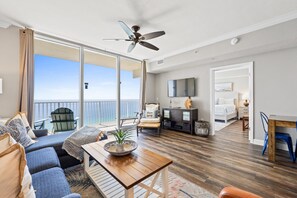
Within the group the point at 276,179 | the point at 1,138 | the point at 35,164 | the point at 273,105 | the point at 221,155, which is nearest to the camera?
the point at 1,138

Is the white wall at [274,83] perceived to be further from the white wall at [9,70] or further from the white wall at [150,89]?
the white wall at [9,70]

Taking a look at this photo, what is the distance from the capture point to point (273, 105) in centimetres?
311

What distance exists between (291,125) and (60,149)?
153 inches

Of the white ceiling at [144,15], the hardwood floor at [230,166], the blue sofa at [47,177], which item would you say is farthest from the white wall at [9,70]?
the hardwood floor at [230,166]

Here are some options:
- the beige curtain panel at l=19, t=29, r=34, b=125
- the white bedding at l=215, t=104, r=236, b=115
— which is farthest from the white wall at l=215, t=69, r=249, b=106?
the beige curtain panel at l=19, t=29, r=34, b=125

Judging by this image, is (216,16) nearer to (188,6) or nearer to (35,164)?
(188,6)

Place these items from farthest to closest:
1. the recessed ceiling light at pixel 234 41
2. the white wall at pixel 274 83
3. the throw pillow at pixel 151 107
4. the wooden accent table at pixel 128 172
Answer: the throw pillow at pixel 151 107, the recessed ceiling light at pixel 234 41, the white wall at pixel 274 83, the wooden accent table at pixel 128 172

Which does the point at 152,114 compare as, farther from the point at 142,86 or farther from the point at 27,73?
the point at 27,73

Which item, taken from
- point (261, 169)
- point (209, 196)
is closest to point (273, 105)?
point (261, 169)

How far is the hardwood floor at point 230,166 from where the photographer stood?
179 cm

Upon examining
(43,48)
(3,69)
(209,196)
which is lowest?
(209,196)

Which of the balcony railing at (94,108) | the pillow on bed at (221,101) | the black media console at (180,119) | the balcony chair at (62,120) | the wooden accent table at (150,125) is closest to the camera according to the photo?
the balcony chair at (62,120)

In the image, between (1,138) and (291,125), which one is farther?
(291,125)

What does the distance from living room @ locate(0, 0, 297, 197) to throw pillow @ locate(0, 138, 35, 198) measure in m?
0.35
